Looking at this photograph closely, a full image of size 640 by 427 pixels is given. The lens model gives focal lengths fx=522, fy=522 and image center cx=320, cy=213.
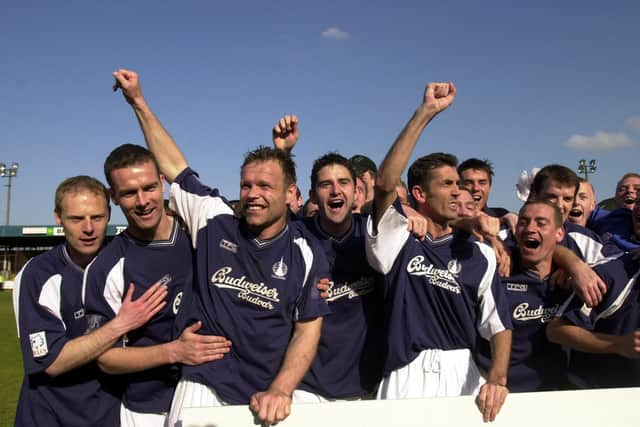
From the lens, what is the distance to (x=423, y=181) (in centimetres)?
350

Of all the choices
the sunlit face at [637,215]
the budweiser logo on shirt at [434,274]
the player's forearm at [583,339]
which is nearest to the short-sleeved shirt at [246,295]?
the budweiser logo on shirt at [434,274]

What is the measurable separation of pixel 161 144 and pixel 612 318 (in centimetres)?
319

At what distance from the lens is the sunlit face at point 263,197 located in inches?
122

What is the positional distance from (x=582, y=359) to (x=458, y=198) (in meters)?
1.46

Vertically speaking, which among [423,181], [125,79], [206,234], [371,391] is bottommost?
[371,391]

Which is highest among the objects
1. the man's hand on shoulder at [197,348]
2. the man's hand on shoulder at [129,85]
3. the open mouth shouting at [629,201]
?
the man's hand on shoulder at [129,85]

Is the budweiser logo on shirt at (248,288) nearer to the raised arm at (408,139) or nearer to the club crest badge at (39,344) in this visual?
the raised arm at (408,139)

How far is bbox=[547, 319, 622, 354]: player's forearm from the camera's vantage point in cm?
326

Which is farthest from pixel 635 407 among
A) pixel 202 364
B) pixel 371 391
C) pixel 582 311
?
pixel 202 364

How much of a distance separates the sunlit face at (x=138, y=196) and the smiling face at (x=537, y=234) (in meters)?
2.42

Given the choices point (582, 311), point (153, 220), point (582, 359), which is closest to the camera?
point (153, 220)

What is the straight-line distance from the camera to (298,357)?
113 inches

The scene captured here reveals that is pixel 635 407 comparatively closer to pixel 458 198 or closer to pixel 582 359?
pixel 582 359

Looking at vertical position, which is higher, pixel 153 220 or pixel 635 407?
pixel 153 220
